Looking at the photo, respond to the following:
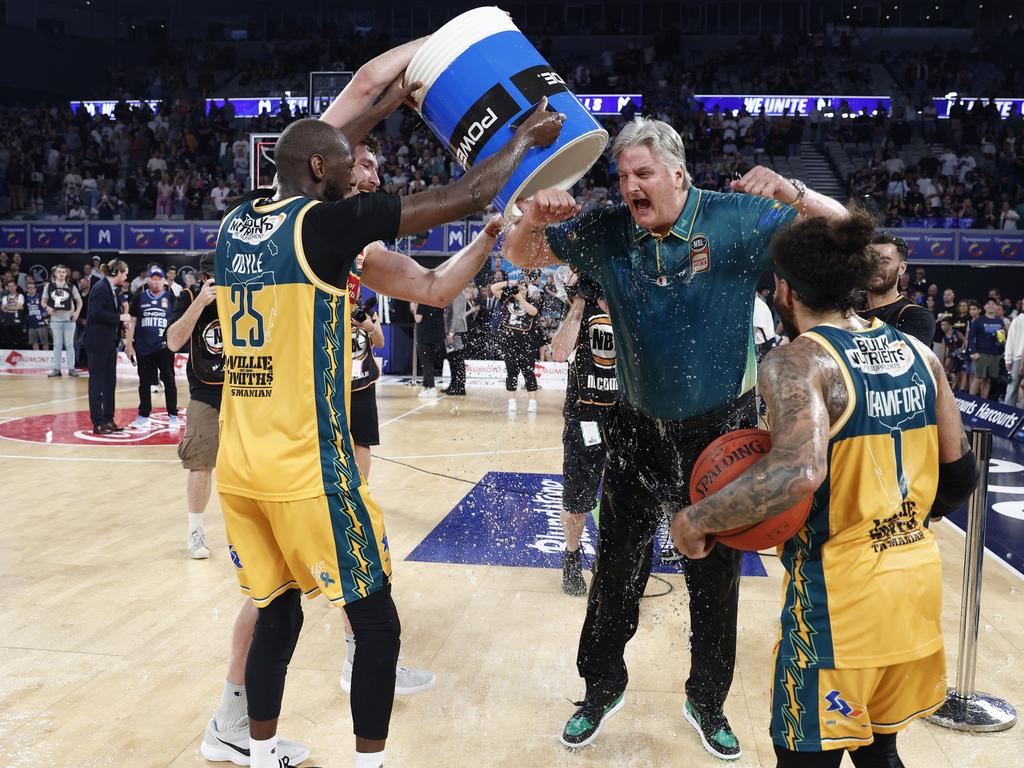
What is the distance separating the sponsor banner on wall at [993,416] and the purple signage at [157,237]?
15.3 metres

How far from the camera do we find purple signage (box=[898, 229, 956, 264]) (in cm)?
1634

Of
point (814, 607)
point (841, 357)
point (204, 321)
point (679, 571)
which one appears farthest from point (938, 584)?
point (204, 321)

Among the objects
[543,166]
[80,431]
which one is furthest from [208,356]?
[80,431]

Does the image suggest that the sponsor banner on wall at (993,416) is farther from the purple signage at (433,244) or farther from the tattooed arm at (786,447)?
the purple signage at (433,244)

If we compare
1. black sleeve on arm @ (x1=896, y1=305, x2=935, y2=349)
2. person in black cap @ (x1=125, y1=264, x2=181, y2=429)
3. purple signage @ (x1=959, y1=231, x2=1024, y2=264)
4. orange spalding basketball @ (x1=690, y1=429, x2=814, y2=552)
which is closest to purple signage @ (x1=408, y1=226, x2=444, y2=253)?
person in black cap @ (x1=125, y1=264, x2=181, y2=429)

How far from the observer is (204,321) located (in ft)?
15.0

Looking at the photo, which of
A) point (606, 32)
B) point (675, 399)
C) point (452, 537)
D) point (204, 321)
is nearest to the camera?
point (675, 399)

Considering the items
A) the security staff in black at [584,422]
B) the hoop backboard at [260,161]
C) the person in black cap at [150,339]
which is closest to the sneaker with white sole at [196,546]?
the security staff in black at [584,422]

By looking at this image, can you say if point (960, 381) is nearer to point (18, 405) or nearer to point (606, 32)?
point (18, 405)

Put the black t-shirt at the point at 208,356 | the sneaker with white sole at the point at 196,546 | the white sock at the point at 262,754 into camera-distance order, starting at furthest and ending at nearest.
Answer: the sneaker with white sole at the point at 196,546, the black t-shirt at the point at 208,356, the white sock at the point at 262,754

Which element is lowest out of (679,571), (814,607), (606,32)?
(679,571)

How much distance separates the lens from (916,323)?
159 inches

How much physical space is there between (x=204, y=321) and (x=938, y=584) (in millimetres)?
3730

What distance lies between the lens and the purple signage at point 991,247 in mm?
16031
